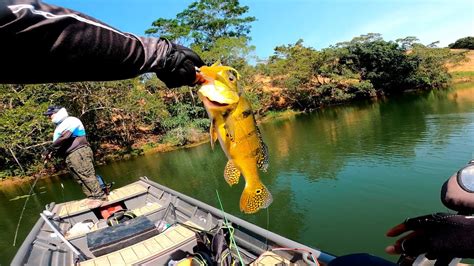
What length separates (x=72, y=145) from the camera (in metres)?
6.06

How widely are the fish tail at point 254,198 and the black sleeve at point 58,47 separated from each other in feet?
3.55

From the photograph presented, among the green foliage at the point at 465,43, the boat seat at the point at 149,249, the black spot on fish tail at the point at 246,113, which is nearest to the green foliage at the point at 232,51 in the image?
the boat seat at the point at 149,249

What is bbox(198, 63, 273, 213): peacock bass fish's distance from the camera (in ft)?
5.13

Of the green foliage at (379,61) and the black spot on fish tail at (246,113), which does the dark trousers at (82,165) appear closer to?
the black spot on fish tail at (246,113)

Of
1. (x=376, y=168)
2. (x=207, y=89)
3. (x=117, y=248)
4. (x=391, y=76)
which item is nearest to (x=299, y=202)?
(x=376, y=168)

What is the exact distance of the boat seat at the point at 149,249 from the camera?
14.2 feet

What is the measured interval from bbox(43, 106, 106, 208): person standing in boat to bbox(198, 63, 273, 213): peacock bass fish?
469cm

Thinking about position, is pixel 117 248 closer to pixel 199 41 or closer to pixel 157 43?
pixel 157 43

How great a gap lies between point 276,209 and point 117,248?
20.2 feet

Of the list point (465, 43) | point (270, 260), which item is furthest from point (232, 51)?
point (465, 43)

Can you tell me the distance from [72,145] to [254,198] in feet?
16.6

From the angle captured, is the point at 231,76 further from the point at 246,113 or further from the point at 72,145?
the point at 72,145

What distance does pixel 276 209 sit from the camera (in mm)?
10141

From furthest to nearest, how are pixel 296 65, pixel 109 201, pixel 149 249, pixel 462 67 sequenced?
1. pixel 462 67
2. pixel 296 65
3. pixel 109 201
4. pixel 149 249
